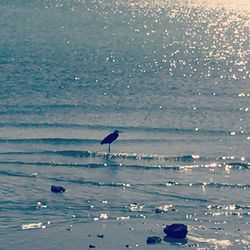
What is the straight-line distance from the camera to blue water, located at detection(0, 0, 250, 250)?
27312 millimetres

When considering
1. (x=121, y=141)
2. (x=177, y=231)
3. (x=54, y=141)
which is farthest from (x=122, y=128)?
(x=177, y=231)

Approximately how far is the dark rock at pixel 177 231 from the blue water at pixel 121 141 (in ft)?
1.05

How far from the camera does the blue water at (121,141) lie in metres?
27.3

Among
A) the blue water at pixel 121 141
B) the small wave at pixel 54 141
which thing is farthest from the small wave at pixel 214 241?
the small wave at pixel 54 141

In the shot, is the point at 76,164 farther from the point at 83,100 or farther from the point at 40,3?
the point at 40,3

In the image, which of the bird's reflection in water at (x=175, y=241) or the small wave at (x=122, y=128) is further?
the small wave at (x=122, y=128)

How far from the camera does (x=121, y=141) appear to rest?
38.8m

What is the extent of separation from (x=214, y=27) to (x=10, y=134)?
6593 cm

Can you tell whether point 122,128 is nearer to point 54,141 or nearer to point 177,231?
point 54,141

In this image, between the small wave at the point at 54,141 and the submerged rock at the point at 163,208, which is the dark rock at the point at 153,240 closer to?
the submerged rock at the point at 163,208

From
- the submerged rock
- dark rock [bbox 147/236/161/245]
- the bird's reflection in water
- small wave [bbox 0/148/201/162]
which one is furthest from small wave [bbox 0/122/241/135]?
dark rock [bbox 147/236/161/245]

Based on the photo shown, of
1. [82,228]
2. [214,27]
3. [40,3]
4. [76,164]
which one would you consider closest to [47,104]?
[76,164]

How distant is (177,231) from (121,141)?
13.4m

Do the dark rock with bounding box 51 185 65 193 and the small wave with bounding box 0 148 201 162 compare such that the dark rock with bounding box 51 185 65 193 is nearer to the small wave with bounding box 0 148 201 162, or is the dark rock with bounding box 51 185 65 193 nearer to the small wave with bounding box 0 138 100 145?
the small wave with bounding box 0 148 201 162
